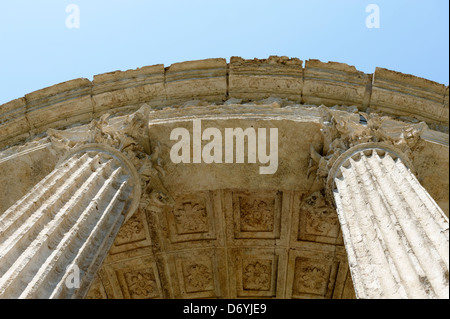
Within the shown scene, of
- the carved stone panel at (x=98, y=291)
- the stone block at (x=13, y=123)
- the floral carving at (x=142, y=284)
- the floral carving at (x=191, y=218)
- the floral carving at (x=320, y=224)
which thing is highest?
the stone block at (x=13, y=123)

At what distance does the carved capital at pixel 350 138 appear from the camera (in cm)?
1024

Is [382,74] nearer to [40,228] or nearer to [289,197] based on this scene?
[289,197]

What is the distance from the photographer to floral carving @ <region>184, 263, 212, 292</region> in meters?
15.1

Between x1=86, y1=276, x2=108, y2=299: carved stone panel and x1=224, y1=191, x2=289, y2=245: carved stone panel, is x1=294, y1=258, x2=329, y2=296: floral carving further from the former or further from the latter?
x1=86, y1=276, x2=108, y2=299: carved stone panel

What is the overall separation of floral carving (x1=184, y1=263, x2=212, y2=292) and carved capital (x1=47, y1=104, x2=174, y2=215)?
12.3 feet

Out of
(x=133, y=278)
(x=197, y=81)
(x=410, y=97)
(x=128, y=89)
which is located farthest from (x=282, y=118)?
(x=133, y=278)

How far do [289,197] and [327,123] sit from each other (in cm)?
314

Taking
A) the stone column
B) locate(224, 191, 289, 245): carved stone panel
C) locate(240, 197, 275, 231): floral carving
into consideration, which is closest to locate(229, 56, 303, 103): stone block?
locate(224, 191, 289, 245): carved stone panel

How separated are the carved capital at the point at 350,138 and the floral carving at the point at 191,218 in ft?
12.0

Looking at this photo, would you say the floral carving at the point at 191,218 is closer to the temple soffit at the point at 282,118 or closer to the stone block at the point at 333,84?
the temple soffit at the point at 282,118

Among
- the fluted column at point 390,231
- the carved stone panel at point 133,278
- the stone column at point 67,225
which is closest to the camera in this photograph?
the fluted column at point 390,231

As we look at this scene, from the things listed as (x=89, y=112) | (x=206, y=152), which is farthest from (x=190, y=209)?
(x=89, y=112)

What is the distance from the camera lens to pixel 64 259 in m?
6.97

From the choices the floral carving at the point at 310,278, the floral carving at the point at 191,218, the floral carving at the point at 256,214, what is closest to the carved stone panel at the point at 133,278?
the floral carving at the point at 191,218
